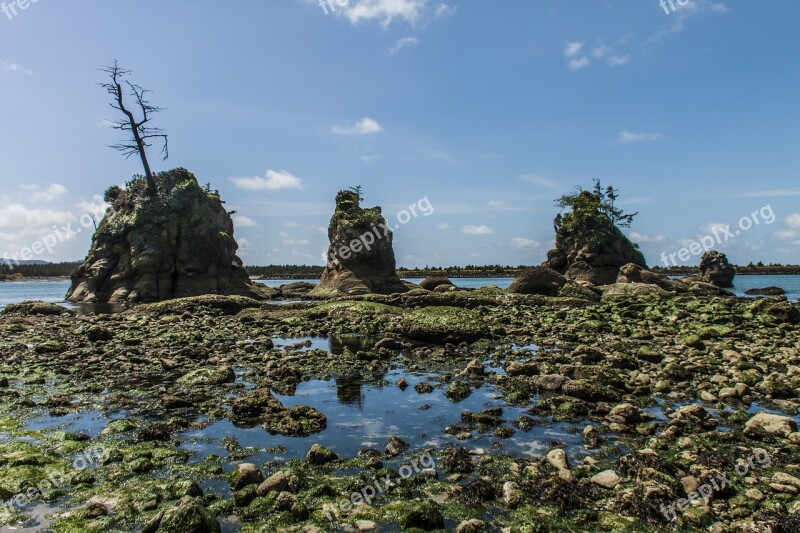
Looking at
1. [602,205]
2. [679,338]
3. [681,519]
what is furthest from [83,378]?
[602,205]

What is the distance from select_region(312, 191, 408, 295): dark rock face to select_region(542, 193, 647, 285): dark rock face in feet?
106

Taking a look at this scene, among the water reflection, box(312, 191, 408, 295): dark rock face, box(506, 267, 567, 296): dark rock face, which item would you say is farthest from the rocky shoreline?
box(312, 191, 408, 295): dark rock face

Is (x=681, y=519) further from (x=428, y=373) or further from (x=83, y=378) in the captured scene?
(x=83, y=378)

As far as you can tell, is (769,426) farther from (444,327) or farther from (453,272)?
(453,272)

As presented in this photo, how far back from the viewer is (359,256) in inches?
2093

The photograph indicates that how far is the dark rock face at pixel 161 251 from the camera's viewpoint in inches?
1976

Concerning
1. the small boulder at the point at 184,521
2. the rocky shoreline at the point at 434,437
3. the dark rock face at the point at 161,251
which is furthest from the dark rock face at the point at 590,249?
the small boulder at the point at 184,521

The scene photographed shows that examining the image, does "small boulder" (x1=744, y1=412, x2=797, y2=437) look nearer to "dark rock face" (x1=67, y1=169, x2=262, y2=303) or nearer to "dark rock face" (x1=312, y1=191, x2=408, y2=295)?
"dark rock face" (x1=312, y1=191, x2=408, y2=295)

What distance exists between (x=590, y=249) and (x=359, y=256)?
3902 cm

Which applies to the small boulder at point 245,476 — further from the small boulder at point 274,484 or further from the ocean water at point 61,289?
the ocean water at point 61,289

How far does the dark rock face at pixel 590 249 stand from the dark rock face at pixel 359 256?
32.3 m

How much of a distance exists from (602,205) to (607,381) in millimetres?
77735

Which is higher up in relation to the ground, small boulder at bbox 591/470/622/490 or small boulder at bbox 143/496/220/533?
small boulder at bbox 143/496/220/533

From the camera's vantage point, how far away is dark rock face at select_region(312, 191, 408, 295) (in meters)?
52.1
